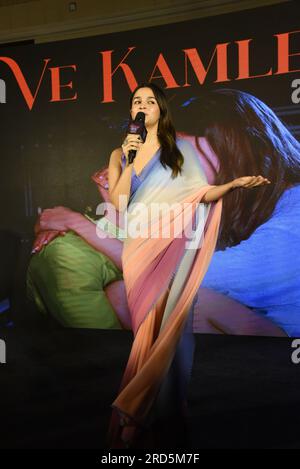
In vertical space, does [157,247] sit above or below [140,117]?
below

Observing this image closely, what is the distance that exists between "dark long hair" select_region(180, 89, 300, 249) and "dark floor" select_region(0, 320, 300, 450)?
0.52 metres

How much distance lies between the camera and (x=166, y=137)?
2.15m

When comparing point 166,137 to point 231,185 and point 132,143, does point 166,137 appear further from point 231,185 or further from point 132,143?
point 231,185

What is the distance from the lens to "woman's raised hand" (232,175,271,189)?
6.57ft

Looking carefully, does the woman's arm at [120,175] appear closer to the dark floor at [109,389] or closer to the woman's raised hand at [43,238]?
the woman's raised hand at [43,238]

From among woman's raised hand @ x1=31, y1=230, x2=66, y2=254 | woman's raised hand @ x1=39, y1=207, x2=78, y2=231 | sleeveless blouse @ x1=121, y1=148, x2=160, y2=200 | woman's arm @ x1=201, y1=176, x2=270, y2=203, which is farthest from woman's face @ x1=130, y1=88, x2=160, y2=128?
woman's raised hand @ x1=31, y1=230, x2=66, y2=254

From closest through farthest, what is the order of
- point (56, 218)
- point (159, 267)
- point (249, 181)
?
point (249, 181)
point (159, 267)
point (56, 218)

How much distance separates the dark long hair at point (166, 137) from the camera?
214 centimetres

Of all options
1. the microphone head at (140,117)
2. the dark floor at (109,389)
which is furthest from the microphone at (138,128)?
the dark floor at (109,389)

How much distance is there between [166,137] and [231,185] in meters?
0.38

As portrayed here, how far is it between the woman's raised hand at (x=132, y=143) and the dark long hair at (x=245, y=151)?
0.83ft

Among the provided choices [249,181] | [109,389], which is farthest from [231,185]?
[109,389]
